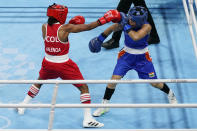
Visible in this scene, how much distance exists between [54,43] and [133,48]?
83 centimetres

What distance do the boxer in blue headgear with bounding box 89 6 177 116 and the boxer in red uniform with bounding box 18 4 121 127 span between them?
169 millimetres

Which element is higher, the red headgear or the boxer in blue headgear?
the red headgear

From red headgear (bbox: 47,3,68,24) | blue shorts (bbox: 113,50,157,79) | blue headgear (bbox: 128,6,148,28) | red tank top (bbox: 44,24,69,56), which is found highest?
red headgear (bbox: 47,3,68,24)

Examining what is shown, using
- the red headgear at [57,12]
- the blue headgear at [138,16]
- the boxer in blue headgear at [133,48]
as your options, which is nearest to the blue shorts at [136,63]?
the boxer in blue headgear at [133,48]

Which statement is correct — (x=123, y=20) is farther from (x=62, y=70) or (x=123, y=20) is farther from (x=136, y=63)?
(x=62, y=70)

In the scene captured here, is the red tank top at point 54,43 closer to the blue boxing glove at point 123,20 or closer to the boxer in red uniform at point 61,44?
the boxer in red uniform at point 61,44

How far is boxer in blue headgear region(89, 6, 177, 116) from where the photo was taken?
383 centimetres

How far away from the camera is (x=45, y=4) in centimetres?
656

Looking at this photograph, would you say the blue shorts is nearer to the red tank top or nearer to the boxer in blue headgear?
the boxer in blue headgear

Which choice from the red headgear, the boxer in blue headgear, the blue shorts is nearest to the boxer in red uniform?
the red headgear

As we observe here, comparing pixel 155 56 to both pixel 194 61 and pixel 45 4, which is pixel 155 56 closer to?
pixel 194 61

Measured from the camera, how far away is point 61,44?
3918 mm

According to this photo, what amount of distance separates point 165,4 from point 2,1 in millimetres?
2785

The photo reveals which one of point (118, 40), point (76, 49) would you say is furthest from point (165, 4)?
point (76, 49)
